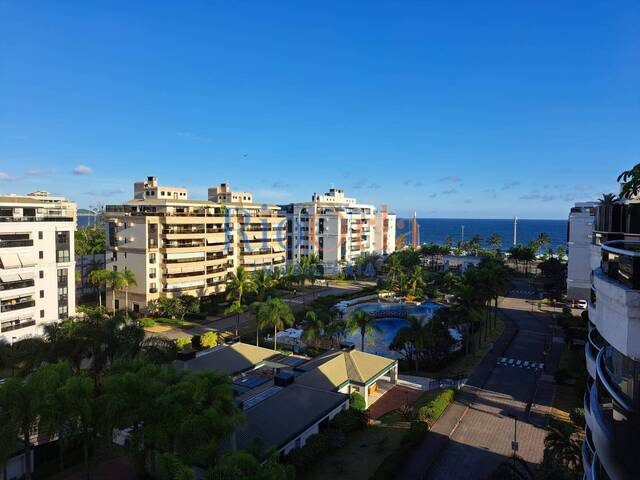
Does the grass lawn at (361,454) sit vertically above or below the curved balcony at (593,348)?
below

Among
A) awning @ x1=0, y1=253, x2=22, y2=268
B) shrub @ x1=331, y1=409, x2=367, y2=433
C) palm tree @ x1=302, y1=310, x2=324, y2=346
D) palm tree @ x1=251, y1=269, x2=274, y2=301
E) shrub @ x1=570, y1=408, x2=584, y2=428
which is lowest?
shrub @ x1=331, y1=409, x2=367, y2=433

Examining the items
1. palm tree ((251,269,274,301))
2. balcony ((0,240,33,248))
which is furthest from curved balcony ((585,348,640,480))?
palm tree ((251,269,274,301))

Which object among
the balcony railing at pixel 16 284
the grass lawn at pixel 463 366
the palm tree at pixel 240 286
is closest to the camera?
the grass lawn at pixel 463 366

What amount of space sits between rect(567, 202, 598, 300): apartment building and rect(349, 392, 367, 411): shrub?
2188 inches

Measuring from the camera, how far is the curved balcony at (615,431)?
9859 mm

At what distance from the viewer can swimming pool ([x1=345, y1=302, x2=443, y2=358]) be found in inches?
1994

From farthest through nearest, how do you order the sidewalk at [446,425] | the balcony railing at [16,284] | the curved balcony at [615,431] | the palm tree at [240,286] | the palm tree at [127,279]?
the palm tree at [240,286] < the palm tree at [127,279] < the balcony railing at [16,284] < the sidewalk at [446,425] < the curved balcony at [615,431]

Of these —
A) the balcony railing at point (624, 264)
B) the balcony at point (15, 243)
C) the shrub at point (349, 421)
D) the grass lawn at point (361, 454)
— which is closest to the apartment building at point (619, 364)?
the balcony railing at point (624, 264)

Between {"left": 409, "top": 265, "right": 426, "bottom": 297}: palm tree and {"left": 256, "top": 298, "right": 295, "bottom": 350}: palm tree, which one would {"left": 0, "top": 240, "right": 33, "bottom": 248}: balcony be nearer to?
{"left": 256, "top": 298, "right": 295, "bottom": 350}: palm tree

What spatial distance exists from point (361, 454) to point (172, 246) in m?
46.7

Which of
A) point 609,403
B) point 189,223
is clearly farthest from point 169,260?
point 609,403

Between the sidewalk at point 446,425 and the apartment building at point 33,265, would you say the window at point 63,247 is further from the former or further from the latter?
the sidewalk at point 446,425

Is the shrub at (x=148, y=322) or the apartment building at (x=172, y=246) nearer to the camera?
the shrub at (x=148, y=322)

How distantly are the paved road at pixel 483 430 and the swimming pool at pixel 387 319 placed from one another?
42.0ft
